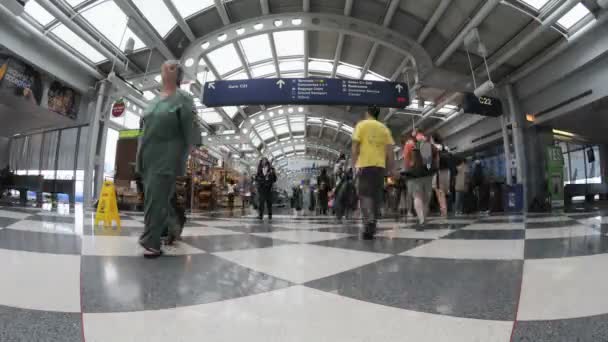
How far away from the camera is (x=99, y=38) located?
746 cm

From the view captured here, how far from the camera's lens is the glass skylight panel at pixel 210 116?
13775 millimetres

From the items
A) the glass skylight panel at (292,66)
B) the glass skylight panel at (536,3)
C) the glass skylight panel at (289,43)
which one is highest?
the glass skylight panel at (289,43)

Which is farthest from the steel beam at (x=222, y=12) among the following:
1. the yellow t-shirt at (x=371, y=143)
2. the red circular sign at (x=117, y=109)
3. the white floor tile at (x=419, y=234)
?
the white floor tile at (x=419, y=234)

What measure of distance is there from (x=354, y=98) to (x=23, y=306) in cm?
779

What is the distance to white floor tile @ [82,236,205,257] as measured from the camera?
149 centimetres

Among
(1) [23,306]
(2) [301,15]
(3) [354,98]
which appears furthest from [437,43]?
(1) [23,306]

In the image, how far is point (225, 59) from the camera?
973cm

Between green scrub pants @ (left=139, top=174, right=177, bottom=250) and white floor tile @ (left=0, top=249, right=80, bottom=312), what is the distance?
0.32 m

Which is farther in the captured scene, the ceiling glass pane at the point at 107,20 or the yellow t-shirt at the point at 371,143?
the ceiling glass pane at the point at 107,20

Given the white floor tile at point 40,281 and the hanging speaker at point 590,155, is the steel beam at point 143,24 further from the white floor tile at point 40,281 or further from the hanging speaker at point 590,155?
the hanging speaker at point 590,155

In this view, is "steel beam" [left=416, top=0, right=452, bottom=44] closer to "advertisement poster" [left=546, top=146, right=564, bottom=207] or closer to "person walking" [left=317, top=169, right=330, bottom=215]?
"person walking" [left=317, top=169, right=330, bottom=215]

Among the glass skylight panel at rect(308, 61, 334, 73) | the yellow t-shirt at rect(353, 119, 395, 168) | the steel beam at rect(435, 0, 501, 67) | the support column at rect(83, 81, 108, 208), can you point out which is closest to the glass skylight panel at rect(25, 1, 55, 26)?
the support column at rect(83, 81, 108, 208)

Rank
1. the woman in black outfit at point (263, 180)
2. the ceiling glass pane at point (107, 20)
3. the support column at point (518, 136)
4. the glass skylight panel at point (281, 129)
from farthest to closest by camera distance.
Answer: the glass skylight panel at point (281, 129) < the support column at point (518, 136) < the ceiling glass pane at point (107, 20) < the woman in black outfit at point (263, 180)

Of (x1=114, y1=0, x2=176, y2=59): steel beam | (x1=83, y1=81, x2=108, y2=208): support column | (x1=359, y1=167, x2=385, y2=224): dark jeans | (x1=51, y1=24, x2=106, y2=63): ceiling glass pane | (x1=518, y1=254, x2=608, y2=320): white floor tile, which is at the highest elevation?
(x1=51, y1=24, x2=106, y2=63): ceiling glass pane
